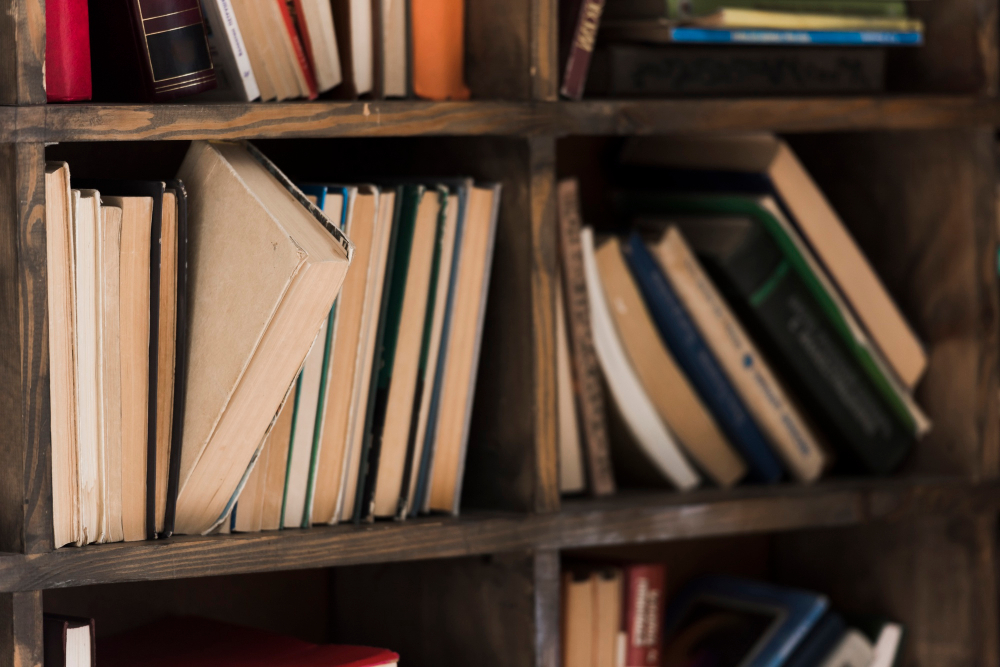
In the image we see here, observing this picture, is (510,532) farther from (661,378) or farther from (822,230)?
(822,230)

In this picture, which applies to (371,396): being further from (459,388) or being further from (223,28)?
(223,28)

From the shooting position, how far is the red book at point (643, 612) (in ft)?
4.39

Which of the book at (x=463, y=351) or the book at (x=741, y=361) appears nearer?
the book at (x=463, y=351)

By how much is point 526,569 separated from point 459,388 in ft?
0.60

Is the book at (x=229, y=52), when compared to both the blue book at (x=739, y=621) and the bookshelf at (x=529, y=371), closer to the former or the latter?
the bookshelf at (x=529, y=371)

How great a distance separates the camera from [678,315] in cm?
132

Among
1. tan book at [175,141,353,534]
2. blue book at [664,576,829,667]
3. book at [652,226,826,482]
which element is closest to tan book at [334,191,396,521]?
tan book at [175,141,353,534]

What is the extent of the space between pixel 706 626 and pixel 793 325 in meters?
0.42

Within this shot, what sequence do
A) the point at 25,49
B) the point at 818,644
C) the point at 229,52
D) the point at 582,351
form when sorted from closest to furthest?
the point at 25,49
the point at 229,52
the point at 582,351
the point at 818,644

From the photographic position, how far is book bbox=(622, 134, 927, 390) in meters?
1.32

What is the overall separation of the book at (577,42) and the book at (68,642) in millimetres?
645

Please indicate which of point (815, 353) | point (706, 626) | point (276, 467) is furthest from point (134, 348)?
point (706, 626)

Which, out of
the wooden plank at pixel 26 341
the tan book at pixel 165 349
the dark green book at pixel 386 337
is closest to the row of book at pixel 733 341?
the dark green book at pixel 386 337

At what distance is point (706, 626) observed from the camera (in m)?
1.51
